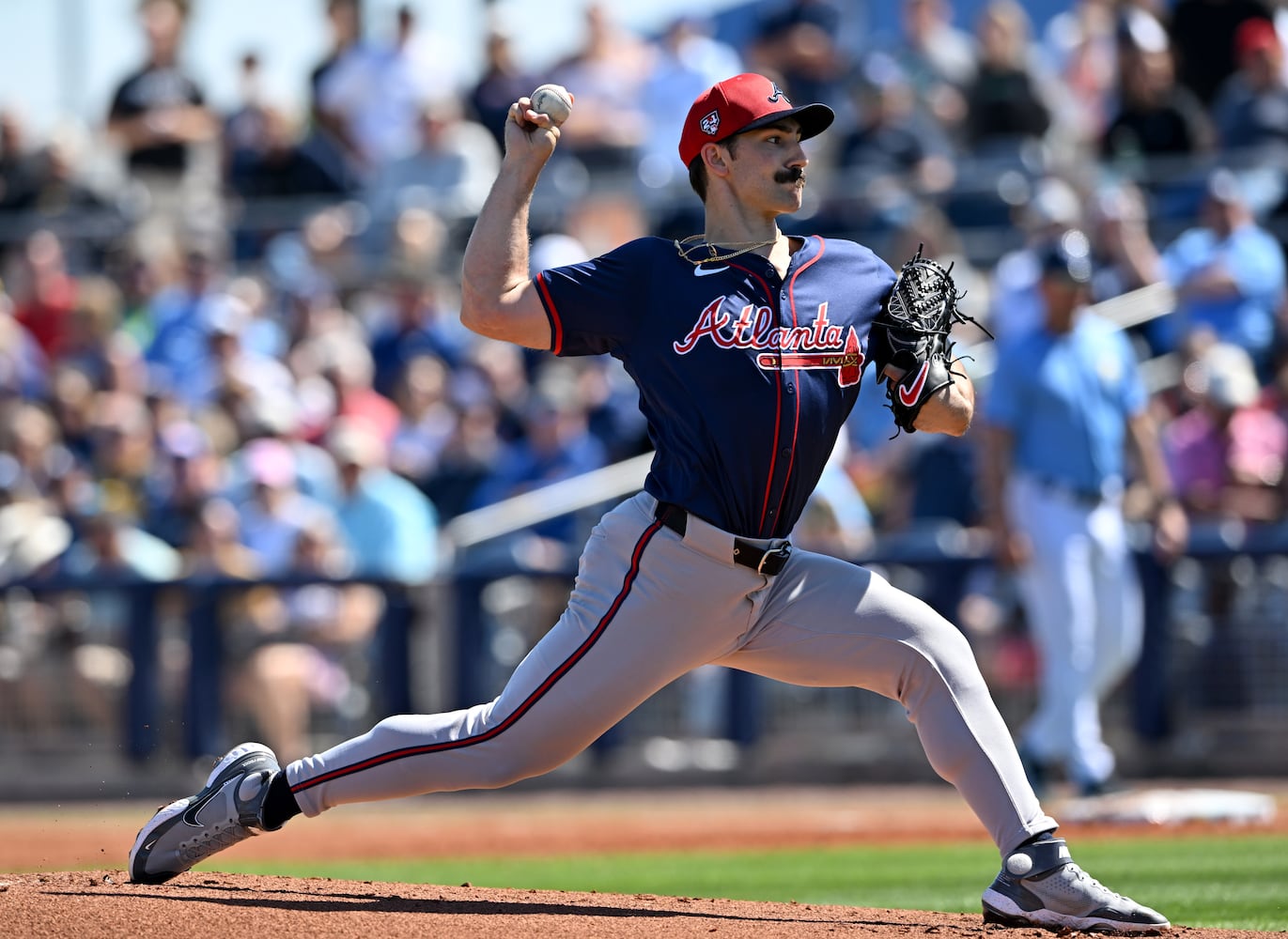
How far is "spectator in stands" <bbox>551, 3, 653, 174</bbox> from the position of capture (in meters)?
14.6

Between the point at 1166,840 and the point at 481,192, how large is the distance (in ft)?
28.2

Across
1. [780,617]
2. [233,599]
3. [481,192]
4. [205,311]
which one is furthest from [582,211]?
[780,617]

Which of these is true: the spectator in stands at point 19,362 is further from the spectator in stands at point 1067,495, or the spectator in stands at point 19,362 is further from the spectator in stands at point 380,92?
the spectator in stands at point 1067,495

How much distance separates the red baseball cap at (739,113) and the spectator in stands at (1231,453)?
609 centimetres

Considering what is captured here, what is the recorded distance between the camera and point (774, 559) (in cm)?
488

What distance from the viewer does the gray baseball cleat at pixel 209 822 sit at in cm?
508

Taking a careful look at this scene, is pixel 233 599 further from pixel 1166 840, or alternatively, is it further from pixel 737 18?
pixel 737 18

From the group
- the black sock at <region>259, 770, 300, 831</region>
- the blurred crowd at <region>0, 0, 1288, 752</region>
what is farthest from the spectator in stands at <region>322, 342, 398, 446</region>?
the black sock at <region>259, 770, 300, 831</region>

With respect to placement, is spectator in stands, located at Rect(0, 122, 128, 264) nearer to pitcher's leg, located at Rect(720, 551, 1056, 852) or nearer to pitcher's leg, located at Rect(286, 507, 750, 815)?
pitcher's leg, located at Rect(286, 507, 750, 815)

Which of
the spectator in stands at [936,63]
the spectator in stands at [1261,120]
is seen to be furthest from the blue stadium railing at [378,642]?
the spectator in stands at [936,63]

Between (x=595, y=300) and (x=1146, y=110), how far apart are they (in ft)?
29.6

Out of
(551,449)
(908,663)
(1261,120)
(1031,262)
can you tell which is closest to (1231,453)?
(1031,262)

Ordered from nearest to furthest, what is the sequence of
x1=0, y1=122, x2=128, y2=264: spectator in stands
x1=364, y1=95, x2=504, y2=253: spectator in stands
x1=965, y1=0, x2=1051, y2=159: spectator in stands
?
1. x1=965, y1=0, x2=1051, y2=159: spectator in stands
2. x1=364, y1=95, x2=504, y2=253: spectator in stands
3. x1=0, y1=122, x2=128, y2=264: spectator in stands

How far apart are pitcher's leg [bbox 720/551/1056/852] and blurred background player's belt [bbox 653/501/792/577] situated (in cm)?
9
